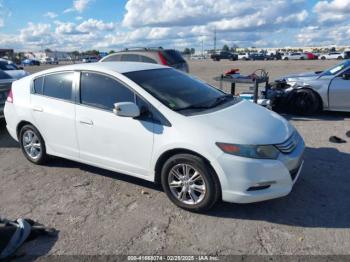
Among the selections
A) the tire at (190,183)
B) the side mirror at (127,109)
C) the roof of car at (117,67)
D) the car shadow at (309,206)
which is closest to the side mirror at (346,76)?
the car shadow at (309,206)

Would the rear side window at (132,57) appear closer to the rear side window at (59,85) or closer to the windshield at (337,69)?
the windshield at (337,69)

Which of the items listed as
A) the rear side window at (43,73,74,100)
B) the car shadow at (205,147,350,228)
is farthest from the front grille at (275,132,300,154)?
the rear side window at (43,73,74,100)

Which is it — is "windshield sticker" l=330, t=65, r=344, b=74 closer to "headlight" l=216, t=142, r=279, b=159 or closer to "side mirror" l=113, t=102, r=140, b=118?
"headlight" l=216, t=142, r=279, b=159

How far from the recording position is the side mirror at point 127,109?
4047mm

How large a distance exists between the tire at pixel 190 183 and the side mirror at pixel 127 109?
0.68 metres

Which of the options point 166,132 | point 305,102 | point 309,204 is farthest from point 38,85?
point 305,102

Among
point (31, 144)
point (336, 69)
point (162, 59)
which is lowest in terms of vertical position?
point (31, 144)

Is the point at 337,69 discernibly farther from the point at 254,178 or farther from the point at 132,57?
the point at 132,57

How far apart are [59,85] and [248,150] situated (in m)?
2.98

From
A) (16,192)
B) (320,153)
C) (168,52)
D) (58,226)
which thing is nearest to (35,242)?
(58,226)

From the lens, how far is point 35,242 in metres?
3.52

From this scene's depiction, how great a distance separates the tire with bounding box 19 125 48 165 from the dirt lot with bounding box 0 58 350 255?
0.20 metres

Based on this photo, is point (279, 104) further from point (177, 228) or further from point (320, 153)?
point (177, 228)

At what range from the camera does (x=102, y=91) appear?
181 inches
